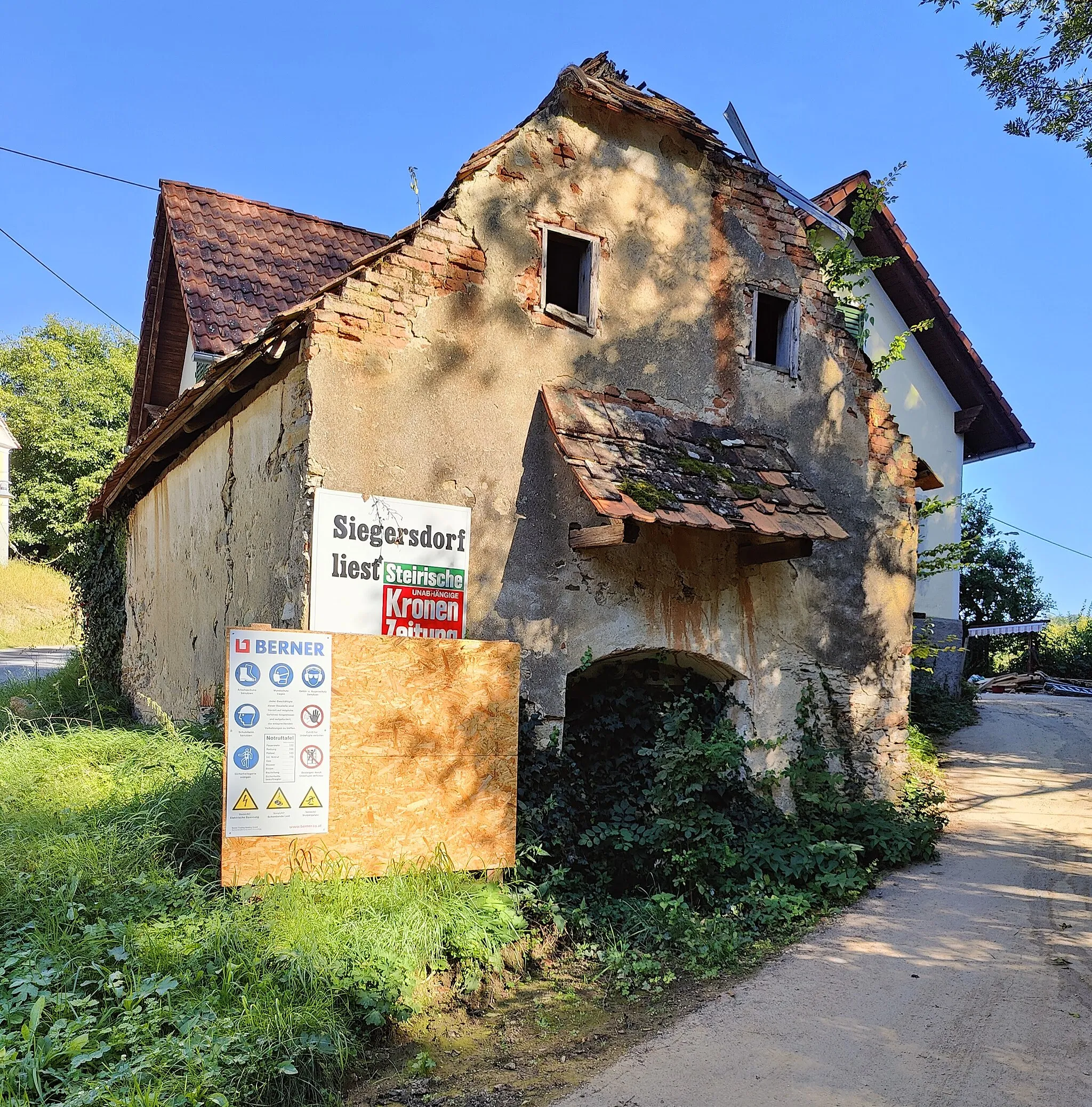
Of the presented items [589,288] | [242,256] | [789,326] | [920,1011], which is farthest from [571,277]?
[920,1011]

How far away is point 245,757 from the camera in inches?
205

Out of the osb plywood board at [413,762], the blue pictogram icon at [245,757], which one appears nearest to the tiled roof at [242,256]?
the osb plywood board at [413,762]

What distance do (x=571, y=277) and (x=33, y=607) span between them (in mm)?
27021

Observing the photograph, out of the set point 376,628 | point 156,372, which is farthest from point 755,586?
point 156,372

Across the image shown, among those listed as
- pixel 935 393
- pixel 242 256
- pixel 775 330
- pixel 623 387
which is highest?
pixel 935 393

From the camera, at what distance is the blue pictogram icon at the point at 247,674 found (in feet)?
17.1

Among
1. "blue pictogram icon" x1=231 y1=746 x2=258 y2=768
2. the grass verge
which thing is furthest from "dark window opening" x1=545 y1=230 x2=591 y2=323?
the grass verge

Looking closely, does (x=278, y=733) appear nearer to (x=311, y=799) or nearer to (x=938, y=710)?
(x=311, y=799)

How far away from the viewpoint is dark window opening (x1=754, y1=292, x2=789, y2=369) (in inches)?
356

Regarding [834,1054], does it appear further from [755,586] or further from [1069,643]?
[1069,643]

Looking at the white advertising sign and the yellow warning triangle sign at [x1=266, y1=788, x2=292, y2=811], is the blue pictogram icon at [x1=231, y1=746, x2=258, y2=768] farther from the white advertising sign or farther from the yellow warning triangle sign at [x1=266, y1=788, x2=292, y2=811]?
the white advertising sign

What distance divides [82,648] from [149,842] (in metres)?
10.6

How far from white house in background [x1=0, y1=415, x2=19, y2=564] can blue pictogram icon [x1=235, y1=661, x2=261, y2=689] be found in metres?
A: 35.4

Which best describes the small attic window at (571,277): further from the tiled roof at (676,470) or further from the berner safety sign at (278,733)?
the berner safety sign at (278,733)
